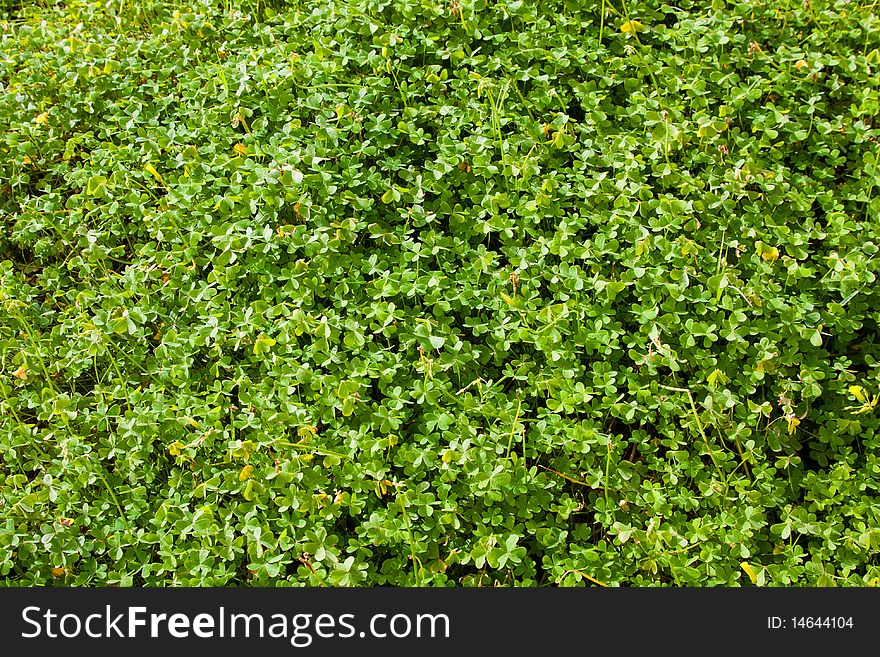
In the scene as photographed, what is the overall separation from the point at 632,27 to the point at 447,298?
135 cm

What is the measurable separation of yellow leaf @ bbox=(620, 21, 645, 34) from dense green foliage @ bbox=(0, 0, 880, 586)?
2 cm

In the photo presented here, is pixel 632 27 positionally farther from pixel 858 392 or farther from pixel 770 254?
pixel 858 392

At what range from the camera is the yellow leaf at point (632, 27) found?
303 cm

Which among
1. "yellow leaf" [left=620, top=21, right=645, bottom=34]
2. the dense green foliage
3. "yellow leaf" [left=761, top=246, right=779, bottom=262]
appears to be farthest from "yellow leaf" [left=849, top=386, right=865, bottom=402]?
"yellow leaf" [left=620, top=21, right=645, bottom=34]

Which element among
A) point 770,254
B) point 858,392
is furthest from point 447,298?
point 858,392

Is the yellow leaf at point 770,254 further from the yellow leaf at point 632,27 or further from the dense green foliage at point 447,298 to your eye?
the yellow leaf at point 632,27

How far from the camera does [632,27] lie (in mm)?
3035

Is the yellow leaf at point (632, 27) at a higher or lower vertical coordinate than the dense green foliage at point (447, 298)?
higher

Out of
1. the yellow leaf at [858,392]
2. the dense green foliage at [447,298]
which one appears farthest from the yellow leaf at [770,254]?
the yellow leaf at [858,392]

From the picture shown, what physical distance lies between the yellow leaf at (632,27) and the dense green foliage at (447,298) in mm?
24

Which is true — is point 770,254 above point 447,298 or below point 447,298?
above

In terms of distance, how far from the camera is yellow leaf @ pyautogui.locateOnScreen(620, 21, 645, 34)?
3027mm

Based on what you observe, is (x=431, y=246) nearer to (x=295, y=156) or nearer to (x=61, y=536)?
(x=295, y=156)

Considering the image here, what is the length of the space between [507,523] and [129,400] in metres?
1.25
